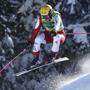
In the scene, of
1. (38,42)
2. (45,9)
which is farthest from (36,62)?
(45,9)

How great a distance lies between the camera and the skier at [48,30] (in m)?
16.2

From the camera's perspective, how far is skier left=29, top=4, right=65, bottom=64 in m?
16.2

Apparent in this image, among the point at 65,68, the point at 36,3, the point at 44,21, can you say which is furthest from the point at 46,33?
the point at 65,68

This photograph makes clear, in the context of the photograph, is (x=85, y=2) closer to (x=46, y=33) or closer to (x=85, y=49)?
(x=85, y=49)

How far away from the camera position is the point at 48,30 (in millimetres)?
16453

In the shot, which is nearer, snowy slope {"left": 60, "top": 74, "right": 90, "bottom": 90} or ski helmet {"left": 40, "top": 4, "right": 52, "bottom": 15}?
snowy slope {"left": 60, "top": 74, "right": 90, "bottom": 90}

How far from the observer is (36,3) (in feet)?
59.6

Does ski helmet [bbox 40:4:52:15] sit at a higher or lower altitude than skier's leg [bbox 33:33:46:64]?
higher

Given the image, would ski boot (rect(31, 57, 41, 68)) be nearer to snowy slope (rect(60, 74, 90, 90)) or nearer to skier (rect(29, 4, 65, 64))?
skier (rect(29, 4, 65, 64))

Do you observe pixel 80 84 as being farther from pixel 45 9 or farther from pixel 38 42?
pixel 45 9

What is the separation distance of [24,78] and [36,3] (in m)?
2.57

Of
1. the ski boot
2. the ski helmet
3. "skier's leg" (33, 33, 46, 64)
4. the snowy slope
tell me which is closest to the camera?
the snowy slope

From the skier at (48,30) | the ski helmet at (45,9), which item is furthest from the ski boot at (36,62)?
the ski helmet at (45,9)

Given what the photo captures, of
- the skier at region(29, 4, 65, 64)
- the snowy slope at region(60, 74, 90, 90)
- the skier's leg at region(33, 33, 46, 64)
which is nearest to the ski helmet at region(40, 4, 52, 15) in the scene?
the skier at region(29, 4, 65, 64)
